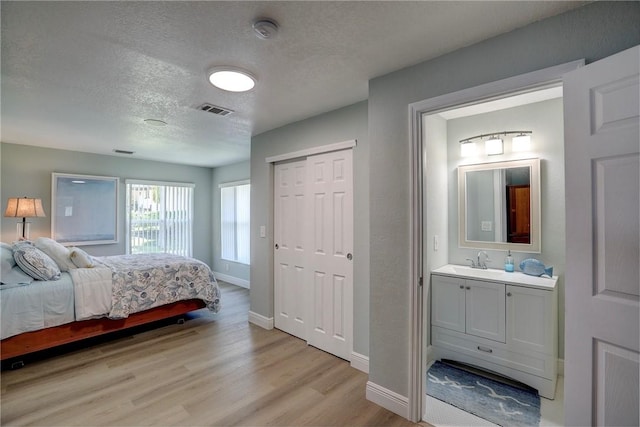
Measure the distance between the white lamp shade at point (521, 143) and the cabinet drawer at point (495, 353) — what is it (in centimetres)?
180

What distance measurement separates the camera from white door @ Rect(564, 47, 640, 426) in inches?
46.1

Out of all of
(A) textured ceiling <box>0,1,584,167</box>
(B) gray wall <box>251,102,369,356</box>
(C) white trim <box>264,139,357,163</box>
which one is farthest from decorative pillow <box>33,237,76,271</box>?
(C) white trim <box>264,139,357,163</box>

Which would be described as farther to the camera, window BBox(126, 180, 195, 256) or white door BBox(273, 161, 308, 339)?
window BBox(126, 180, 195, 256)

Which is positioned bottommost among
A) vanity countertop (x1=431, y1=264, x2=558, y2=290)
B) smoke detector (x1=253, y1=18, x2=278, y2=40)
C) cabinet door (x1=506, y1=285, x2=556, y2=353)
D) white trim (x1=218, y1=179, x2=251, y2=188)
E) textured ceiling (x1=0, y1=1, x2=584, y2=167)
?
cabinet door (x1=506, y1=285, x2=556, y2=353)

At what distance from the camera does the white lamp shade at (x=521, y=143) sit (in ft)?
8.95

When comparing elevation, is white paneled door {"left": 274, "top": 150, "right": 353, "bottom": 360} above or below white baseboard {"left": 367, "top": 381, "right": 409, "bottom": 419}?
above

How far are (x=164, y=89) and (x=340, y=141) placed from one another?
157 cm

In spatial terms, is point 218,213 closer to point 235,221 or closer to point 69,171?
point 235,221

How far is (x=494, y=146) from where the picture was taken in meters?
2.86

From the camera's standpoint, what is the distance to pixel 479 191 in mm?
3033

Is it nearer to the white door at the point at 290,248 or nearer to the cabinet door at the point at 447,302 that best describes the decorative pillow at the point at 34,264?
the white door at the point at 290,248

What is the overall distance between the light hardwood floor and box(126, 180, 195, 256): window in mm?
2528

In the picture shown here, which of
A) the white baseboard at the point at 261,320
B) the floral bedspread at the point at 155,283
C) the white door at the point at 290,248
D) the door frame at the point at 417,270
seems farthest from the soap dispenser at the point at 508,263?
the floral bedspread at the point at 155,283

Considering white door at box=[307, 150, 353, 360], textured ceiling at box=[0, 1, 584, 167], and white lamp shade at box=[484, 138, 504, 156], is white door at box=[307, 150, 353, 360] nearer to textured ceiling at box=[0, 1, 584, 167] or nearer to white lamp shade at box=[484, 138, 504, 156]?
textured ceiling at box=[0, 1, 584, 167]
